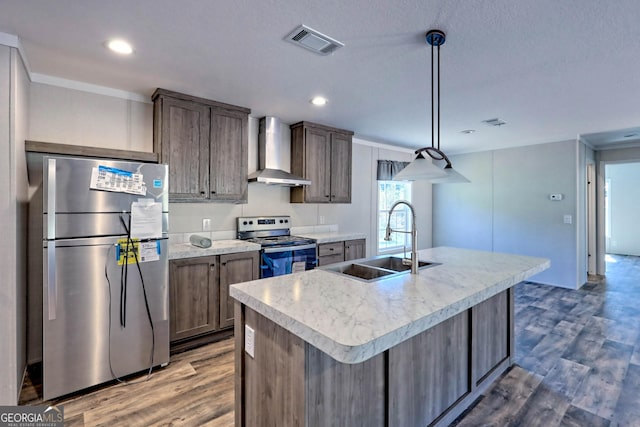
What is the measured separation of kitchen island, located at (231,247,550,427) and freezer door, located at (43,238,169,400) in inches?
48.1

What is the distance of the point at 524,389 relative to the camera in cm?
230

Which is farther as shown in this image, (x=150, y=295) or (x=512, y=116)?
Result: (x=512, y=116)

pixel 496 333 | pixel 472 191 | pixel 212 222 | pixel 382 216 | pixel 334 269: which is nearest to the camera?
pixel 334 269

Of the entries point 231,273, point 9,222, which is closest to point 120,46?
point 9,222

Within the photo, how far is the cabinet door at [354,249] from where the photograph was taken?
411 centimetres

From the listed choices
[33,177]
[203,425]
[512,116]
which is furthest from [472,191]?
[33,177]

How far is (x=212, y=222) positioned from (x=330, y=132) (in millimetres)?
1966

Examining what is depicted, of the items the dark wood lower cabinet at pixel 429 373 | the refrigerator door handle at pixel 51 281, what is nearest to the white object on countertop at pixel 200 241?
the refrigerator door handle at pixel 51 281

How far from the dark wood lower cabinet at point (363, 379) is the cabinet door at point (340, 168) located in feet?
8.31

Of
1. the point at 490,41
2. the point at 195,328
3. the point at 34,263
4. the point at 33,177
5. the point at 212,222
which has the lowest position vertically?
the point at 195,328

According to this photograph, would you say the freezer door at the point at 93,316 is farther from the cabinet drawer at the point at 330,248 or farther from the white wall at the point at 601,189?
the white wall at the point at 601,189

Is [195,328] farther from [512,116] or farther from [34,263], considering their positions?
[512,116]

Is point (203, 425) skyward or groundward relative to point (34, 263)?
groundward

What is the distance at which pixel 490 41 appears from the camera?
2004mm
